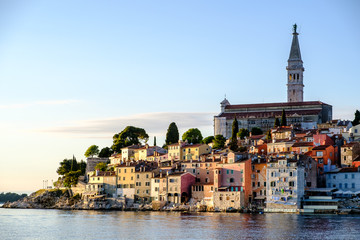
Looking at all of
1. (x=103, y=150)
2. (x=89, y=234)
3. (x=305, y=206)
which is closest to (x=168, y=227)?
(x=89, y=234)

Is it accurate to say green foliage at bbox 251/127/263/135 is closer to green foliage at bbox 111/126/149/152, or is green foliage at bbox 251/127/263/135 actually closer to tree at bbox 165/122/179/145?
tree at bbox 165/122/179/145

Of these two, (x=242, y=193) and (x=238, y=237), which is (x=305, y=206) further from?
(x=238, y=237)

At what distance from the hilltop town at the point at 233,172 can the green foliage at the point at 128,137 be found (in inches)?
7.0

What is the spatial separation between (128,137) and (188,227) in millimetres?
58993

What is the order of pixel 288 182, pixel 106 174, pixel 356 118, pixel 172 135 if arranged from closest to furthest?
pixel 288 182, pixel 106 174, pixel 356 118, pixel 172 135

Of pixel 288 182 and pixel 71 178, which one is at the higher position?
pixel 71 178

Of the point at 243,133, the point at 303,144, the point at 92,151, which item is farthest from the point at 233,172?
the point at 92,151

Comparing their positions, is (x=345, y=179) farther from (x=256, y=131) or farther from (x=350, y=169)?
(x=256, y=131)

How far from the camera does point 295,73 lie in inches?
5635

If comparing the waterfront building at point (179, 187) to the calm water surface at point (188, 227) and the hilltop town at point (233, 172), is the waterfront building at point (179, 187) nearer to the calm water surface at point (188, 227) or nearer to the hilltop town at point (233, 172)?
the hilltop town at point (233, 172)

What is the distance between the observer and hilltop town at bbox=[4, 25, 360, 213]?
7625 centimetres

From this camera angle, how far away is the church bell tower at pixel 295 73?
142000mm

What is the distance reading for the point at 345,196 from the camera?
250ft

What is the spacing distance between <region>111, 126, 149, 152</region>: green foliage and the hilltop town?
0.18 meters
